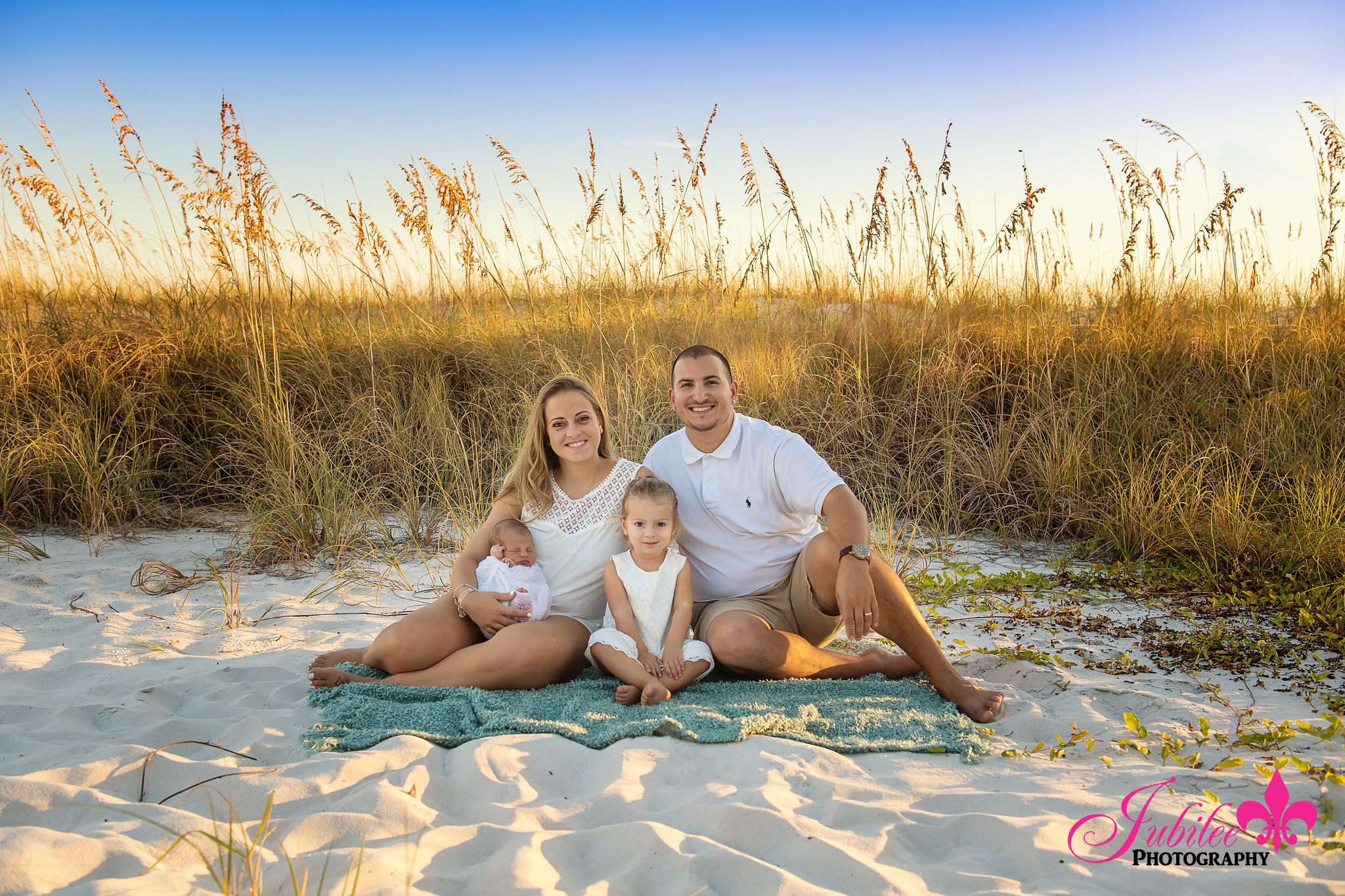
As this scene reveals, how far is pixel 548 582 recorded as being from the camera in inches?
129

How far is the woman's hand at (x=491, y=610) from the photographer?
3.05 metres

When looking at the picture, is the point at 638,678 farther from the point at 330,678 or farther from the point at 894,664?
the point at 330,678

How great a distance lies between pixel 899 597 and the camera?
2975 millimetres

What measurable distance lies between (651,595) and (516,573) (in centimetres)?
55

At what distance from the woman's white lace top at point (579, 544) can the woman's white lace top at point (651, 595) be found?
0.56 ft

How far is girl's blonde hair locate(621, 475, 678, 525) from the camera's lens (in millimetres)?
3047

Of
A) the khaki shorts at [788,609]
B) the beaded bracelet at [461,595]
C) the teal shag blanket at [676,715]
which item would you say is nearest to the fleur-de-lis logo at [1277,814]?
the teal shag blanket at [676,715]

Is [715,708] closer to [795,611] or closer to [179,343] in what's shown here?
[795,611]

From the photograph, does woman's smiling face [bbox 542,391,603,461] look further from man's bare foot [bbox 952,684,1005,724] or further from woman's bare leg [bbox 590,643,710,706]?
man's bare foot [bbox 952,684,1005,724]

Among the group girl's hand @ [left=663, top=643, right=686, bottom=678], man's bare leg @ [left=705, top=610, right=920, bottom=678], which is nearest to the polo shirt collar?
man's bare leg @ [left=705, top=610, right=920, bottom=678]

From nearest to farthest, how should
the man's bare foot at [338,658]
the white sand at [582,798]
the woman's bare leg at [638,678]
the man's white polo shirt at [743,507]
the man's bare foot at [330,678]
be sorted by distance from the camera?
the white sand at [582,798] → the woman's bare leg at [638,678] → the man's bare foot at [330,678] → the man's bare foot at [338,658] → the man's white polo shirt at [743,507]

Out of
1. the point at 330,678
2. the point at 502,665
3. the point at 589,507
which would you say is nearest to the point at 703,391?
the point at 589,507

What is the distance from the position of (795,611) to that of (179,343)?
4.90m

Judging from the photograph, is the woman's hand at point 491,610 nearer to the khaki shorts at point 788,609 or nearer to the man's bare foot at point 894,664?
the khaki shorts at point 788,609
